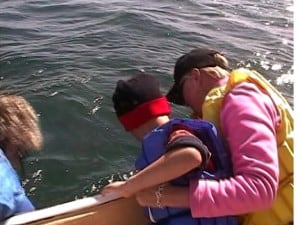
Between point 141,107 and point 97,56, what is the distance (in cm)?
421

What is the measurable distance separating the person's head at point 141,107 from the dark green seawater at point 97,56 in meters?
1.76

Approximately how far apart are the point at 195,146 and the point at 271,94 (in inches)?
17.1

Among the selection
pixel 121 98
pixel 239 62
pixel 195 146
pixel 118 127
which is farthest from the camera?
pixel 239 62

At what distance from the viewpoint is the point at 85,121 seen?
5.04m

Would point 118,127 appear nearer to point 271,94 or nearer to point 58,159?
point 58,159

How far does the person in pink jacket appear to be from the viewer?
6.81ft

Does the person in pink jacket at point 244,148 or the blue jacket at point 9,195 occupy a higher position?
A: the person in pink jacket at point 244,148

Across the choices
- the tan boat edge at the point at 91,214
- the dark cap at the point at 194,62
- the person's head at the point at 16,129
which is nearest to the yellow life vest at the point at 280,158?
the dark cap at the point at 194,62

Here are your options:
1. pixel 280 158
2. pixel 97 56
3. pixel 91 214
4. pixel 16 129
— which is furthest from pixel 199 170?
pixel 97 56

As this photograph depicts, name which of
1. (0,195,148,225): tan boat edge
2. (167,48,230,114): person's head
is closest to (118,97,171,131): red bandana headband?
(167,48,230,114): person's head

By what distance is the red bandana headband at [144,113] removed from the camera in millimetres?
2443

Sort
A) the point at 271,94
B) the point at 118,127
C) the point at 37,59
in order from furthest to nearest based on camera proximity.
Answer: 1. the point at 37,59
2. the point at 118,127
3. the point at 271,94

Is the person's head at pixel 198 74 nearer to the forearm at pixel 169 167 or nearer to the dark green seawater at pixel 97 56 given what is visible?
the forearm at pixel 169 167

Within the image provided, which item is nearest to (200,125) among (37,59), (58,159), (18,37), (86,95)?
(58,159)
